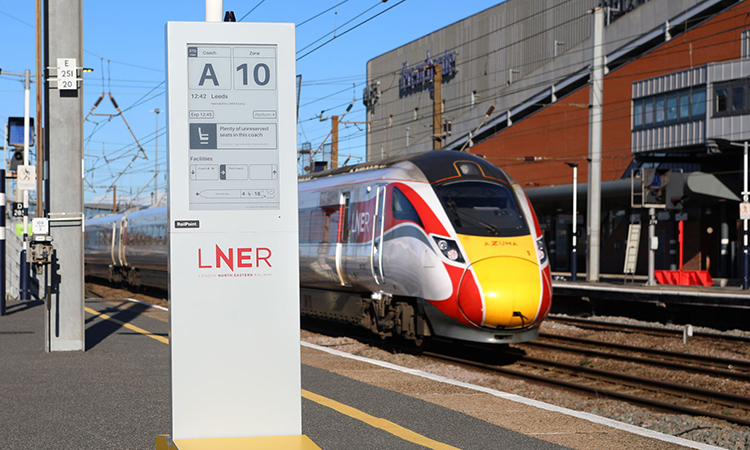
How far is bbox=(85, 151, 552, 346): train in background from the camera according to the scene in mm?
13117

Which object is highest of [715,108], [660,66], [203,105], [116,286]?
[660,66]

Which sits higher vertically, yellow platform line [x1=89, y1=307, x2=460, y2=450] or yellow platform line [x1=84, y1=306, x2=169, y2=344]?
yellow platform line [x1=89, y1=307, x2=460, y2=450]

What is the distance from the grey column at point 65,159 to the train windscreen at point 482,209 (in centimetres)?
540

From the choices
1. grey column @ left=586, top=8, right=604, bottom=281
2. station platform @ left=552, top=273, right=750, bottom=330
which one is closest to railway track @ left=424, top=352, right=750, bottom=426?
station platform @ left=552, top=273, right=750, bottom=330

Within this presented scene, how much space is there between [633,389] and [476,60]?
50773 mm

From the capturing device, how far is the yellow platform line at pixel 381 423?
6707mm

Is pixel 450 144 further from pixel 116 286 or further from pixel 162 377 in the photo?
pixel 162 377

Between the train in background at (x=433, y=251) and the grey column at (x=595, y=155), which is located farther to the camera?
the grey column at (x=595, y=155)

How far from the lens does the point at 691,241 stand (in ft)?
135

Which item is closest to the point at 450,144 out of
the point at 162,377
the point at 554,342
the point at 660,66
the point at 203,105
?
the point at 660,66

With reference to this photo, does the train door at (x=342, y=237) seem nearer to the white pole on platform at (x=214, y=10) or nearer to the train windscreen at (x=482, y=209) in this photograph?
the train windscreen at (x=482, y=209)

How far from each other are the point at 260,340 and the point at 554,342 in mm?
13054

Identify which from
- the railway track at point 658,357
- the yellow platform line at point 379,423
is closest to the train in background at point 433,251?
the railway track at point 658,357

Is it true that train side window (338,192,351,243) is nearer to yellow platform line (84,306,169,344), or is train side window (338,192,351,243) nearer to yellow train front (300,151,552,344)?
yellow train front (300,151,552,344)
